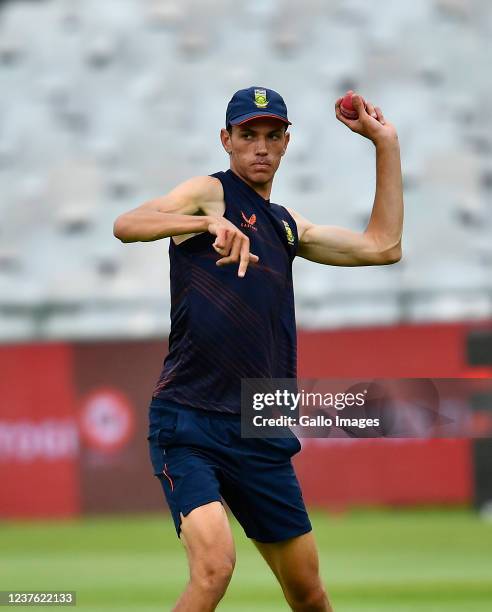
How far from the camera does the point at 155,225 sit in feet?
15.6

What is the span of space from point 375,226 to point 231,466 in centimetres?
123

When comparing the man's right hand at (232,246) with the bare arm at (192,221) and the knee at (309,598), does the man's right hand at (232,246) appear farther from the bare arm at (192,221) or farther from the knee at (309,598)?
the knee at (309,598)

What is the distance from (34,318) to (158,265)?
1.82 metres

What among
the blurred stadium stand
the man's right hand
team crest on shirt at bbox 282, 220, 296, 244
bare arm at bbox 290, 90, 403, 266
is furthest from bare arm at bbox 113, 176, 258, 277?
the blurred stadium stand

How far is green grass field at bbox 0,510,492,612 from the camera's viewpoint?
28.6 feet

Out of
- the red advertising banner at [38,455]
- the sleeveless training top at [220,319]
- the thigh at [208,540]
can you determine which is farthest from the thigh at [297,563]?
the red advertising banner at [38,455]

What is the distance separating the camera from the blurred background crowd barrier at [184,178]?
45.9 feet

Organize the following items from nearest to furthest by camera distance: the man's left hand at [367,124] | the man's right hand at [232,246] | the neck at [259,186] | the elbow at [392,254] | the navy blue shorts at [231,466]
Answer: the man's right hand at [232,246] → the navy blue shorts at [231,466] → the neck at [259,186] → the man's left hand at [367,124] → the elbow at [392,254]

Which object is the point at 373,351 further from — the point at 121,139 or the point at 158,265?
the point at 121,139

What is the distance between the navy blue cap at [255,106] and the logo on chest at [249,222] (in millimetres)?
361

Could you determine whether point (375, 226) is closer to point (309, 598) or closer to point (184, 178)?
point (309, 598)

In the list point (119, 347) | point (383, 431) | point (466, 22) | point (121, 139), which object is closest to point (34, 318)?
point (119, 347)

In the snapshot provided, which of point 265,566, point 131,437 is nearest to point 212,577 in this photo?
point 265,566

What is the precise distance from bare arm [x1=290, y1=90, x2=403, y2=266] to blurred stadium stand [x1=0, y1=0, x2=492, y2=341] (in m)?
8.80
